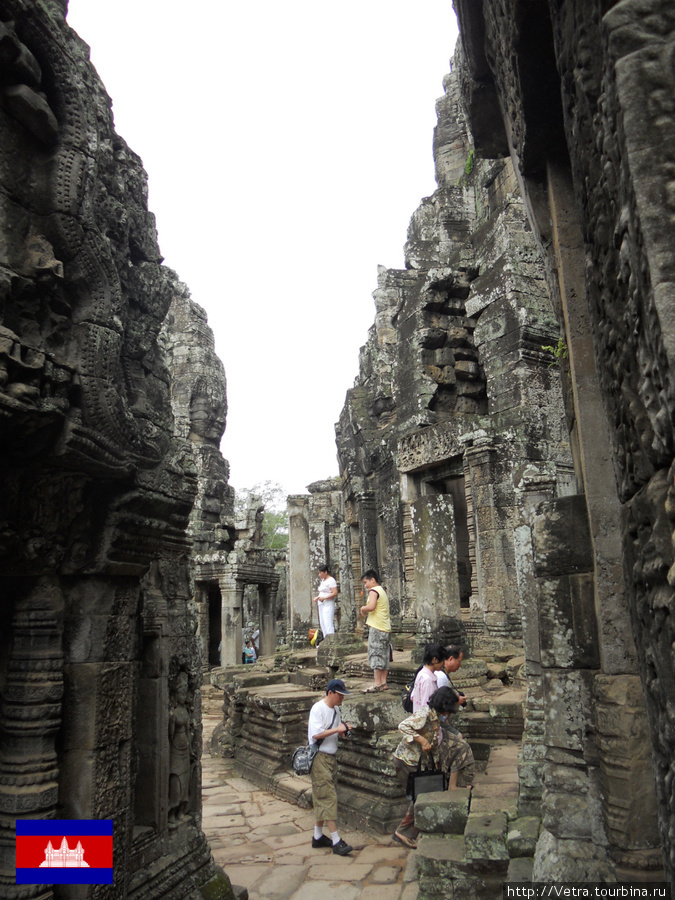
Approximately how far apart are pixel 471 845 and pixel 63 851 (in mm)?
2247

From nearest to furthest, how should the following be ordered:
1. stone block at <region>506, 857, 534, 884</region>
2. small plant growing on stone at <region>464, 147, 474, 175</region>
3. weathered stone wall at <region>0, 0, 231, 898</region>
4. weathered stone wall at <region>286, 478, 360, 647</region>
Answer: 1. stone block at <region>506, 857, 534, 884</region>
2. weathered stone wall at <region>0, 0, 231, 898</region>
3. small plant growing on stone at <region>464, 147, 474, 175</region>
4. weathered stone wall at <region>286, 478, 360, 647</region>

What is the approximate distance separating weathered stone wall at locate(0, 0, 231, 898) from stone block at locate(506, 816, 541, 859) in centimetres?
202

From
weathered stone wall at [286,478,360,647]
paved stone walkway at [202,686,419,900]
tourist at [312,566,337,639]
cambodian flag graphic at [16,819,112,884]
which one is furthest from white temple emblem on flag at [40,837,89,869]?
weathered stone wall at [286,478,360,647]

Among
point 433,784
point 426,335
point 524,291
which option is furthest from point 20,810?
point 426,335

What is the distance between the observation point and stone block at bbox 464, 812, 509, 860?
342cm

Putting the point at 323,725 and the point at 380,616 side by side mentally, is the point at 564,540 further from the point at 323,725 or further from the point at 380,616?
the point at 380,616

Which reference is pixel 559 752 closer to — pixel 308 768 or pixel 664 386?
pixel 664 386

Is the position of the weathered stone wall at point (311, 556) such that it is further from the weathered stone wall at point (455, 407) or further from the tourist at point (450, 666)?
the tourist at point (450, 666)

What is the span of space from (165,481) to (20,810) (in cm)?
186

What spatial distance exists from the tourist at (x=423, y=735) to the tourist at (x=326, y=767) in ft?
1.88

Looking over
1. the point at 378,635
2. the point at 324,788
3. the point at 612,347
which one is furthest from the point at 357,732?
the point at 612,347

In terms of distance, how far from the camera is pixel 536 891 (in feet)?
7.64

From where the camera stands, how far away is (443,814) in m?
4.10

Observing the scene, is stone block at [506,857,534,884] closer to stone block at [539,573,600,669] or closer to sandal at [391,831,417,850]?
stone block at [539,573,600,669]
